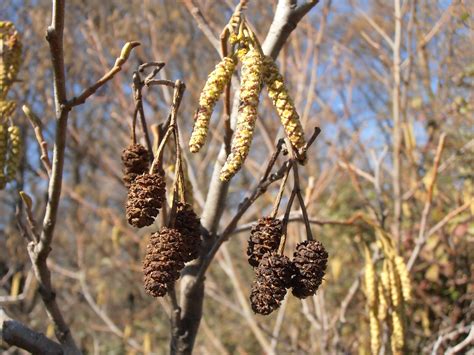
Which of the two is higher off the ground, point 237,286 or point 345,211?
point 345,211

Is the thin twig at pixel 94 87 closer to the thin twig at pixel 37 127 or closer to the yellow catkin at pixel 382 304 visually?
the thin twig at pixel 37 127

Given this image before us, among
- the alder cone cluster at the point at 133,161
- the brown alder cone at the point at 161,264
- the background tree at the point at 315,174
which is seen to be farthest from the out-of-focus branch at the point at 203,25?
the brown alder cone at the point at 161,264

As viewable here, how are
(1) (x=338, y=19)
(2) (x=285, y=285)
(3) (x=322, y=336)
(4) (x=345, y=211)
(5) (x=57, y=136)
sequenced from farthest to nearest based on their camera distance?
(1) (x=338, y=19), (4) (x=345, y=211), (3) (x=322, y=336), (5) (x=57, y=136), (2) (x=285, y=285)

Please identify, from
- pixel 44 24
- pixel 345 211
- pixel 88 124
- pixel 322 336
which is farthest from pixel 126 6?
pixel 322 336

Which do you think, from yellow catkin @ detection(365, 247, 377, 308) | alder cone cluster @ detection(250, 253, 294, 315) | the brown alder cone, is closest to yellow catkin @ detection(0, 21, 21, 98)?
the brown alder cone

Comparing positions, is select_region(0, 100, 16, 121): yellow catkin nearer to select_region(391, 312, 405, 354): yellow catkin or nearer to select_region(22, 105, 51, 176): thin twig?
select_region(22, 105, 51, 176): thin twig

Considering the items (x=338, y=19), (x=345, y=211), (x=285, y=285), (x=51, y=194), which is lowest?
(x=285, y=285)

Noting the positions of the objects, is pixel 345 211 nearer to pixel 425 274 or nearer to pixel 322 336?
pixel 425 274

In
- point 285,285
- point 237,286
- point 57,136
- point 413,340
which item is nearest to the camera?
point 285,285
